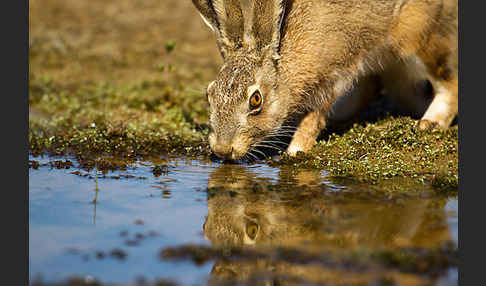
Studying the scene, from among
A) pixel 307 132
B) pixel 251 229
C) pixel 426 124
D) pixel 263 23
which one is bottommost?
pixel 251 229

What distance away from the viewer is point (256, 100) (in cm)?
659

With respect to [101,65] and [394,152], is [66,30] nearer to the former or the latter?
[101,65]

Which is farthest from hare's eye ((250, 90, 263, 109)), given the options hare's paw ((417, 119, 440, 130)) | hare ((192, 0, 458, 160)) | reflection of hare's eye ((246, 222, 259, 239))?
hare's paw ((417, 119, 440, 130))

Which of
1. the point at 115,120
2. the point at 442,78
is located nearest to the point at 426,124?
the point at 442,78

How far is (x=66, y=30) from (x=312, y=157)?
34.8 feet

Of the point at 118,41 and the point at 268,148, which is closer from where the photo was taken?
the point at 268,148

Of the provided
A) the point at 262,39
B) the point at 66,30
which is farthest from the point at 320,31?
the point at 66,30

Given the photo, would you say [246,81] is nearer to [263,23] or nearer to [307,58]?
[263,23]

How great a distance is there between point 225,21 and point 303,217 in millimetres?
3137

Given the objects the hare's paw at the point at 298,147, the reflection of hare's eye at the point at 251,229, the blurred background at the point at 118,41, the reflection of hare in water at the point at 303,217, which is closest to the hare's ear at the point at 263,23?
the hare's paw at the point at 298,147

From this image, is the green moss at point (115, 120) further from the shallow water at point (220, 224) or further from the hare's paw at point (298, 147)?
the shallow water at point (220, 224)

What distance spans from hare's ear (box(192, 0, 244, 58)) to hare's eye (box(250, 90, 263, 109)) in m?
0.74

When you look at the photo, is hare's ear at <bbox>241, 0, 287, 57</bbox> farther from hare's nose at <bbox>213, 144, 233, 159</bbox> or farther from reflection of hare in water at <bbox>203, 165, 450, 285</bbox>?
reflection of hare in water at <bbox>203, 165, 450, 285</bbox>

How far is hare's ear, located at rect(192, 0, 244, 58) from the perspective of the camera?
680 cm
